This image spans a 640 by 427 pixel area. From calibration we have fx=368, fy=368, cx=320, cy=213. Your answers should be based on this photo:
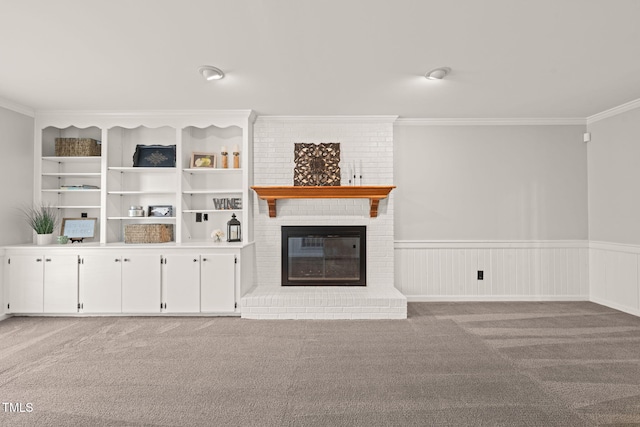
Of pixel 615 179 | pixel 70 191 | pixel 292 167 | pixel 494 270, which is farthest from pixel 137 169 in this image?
pixel 615 179

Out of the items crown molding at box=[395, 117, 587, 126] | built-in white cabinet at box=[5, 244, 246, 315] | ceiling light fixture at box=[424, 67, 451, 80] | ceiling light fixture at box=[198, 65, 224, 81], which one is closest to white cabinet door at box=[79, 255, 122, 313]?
built-in white cabinet at box=[5, 244, 246, 315]

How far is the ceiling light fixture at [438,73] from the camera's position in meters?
3.19

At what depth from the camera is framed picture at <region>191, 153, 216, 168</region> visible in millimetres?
4730

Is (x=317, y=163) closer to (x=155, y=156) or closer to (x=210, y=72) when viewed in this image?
(x=210, y=72)

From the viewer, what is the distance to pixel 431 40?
2.66m

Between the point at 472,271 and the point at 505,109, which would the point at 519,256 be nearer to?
the point at 472,271

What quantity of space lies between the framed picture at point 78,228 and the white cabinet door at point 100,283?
2.18ft

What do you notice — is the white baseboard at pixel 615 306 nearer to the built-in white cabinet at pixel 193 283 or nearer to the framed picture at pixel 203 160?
the built-in white cabinet at pixel 193 283

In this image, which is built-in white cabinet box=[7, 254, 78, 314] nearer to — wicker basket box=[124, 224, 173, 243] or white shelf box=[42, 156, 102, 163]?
wicker basket box=[124, 224, 173, 243]

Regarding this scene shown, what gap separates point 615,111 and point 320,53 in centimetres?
385

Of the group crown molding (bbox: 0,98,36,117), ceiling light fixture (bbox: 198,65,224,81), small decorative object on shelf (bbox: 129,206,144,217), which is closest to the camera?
ceiling light fixture (bbox: 198,65,224,81)

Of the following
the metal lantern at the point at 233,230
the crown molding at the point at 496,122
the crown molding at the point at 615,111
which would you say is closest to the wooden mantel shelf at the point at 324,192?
the metal lantern at the point at 233,230

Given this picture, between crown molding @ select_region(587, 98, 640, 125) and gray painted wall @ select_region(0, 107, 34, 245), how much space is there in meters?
7.02

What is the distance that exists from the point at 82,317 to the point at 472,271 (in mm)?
4782
